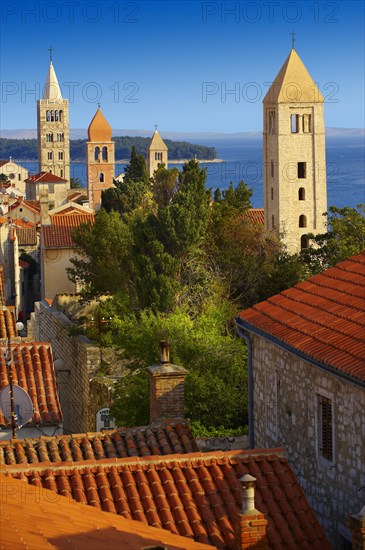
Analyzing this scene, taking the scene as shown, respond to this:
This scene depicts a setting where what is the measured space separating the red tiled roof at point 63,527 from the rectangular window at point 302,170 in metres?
67.3

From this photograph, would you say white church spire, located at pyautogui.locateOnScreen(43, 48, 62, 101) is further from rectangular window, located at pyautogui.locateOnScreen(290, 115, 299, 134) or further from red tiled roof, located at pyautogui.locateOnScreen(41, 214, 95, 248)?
red tiled roof, located at pyautogui.locateOnScreen(41, 214, 95, 248)

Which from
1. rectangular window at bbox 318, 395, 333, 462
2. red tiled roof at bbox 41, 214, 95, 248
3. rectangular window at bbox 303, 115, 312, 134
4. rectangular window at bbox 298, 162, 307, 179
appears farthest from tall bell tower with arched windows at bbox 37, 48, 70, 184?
rectangular window at bbox 318, 395, 333, 462

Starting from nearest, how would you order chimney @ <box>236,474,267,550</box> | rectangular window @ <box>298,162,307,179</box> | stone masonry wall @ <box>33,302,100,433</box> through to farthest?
1. chimney @ <box>236,474,267,550</box>
2. stone masonry wall @ <box>33,302,100,433</box>
3. rectangular window @ <box>298,162,307,179</box>

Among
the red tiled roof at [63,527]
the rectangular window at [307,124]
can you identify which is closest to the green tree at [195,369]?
the red tiled roof at [63,527]

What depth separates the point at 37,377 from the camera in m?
18.8

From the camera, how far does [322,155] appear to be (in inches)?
3029

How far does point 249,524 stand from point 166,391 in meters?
4.83

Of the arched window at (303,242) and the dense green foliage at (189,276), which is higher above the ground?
the dense green foliage at (189,276)

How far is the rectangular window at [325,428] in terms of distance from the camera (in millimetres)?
12352

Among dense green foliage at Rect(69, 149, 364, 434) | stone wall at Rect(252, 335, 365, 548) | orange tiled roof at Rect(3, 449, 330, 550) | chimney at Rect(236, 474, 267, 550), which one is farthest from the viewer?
dense green foliage at Rect(69, 149, 364, 434)

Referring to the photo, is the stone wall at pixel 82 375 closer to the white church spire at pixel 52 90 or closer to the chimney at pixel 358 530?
the chimney at pixel 358 530

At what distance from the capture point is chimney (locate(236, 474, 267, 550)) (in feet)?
31.4

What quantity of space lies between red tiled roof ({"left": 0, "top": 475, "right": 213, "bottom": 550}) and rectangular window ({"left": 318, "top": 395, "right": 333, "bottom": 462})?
283 centimetres

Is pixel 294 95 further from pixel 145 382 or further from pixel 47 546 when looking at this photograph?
pixel 47 546
